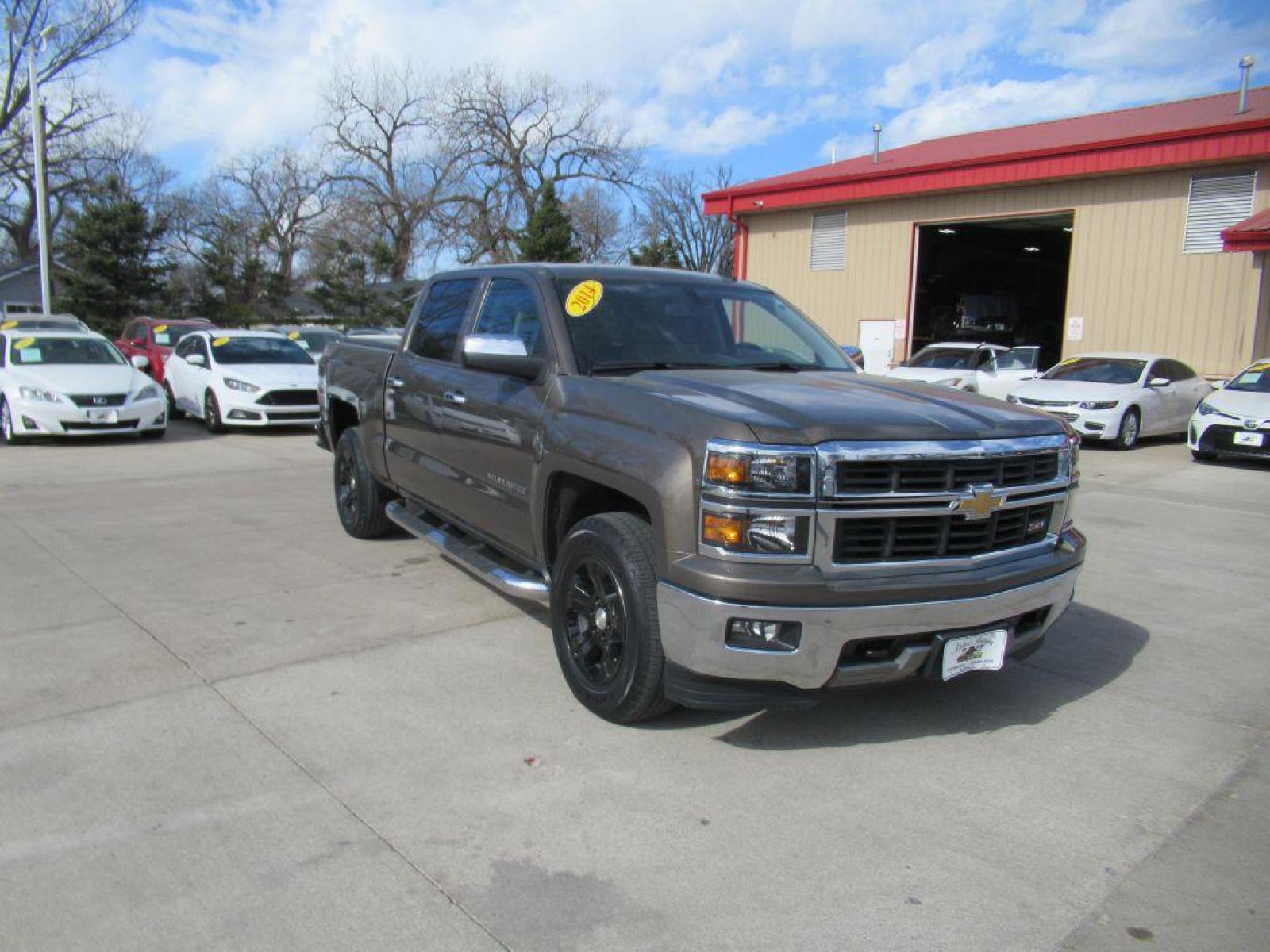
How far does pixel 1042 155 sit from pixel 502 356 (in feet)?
56.6

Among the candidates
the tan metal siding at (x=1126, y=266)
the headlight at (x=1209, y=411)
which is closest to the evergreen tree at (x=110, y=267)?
the tan metal siding at (x=1126, y=266)

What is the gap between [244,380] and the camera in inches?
558

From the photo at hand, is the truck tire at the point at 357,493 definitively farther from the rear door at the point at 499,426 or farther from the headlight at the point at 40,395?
the headlight at the point at 40,395

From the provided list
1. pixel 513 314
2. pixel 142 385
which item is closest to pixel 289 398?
pixel 142 385

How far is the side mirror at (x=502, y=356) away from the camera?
4.41 meters

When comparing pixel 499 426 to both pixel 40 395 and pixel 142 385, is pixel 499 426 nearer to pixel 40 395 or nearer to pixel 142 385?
pixel 40 395

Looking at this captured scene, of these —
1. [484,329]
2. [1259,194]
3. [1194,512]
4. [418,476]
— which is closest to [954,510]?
[484,329]

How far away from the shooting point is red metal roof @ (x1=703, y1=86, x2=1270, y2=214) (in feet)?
54.9

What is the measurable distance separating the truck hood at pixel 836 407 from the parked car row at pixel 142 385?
10.7 meters

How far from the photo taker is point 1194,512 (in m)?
9.55

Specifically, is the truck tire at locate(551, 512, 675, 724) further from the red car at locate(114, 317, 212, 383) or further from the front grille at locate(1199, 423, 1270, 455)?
the red car at locate(114, 317, 212, 383)

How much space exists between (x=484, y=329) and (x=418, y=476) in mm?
1115

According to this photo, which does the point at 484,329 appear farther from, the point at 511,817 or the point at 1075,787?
the point at 1075,787

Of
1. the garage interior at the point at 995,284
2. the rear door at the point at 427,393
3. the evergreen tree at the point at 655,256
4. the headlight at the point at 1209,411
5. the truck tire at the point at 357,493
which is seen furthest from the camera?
the evergreen tree at the point at 655,256
